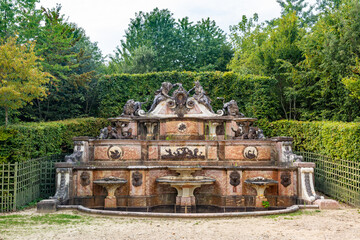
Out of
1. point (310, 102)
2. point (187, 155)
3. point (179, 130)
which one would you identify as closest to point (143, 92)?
point (179, 130)

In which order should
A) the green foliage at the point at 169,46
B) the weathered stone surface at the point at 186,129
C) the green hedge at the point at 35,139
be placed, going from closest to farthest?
the green hedge at the point at 35,139
the weathered stone surface at the point at 186,129
the green foliage at the point at 169,46

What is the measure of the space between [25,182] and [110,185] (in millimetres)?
2949

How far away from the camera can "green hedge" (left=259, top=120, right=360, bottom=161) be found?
12.5 metres

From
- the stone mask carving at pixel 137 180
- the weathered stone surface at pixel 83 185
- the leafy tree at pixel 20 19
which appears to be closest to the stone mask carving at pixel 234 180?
the stone mask carving at pixel 137 180

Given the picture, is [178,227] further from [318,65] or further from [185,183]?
[318,65]

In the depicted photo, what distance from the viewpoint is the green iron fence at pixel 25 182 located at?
455 inches

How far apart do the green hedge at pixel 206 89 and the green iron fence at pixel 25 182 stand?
833cm

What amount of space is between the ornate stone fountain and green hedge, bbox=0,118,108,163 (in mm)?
1310

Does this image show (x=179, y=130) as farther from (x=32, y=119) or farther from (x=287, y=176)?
(x=32, y=119)

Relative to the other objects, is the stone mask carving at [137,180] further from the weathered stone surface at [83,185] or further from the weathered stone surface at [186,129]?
the weathered stone surface at [186,129]

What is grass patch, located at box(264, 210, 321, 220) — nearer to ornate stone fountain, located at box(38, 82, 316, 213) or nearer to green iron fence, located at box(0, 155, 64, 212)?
ornate stone fountain, located at box(38, 82, 316, 213)

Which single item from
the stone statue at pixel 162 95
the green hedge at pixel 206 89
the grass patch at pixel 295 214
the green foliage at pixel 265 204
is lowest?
the green foliage at pixel 265 204

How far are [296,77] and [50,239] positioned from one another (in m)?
19.9

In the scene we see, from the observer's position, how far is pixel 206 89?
22.6 m
